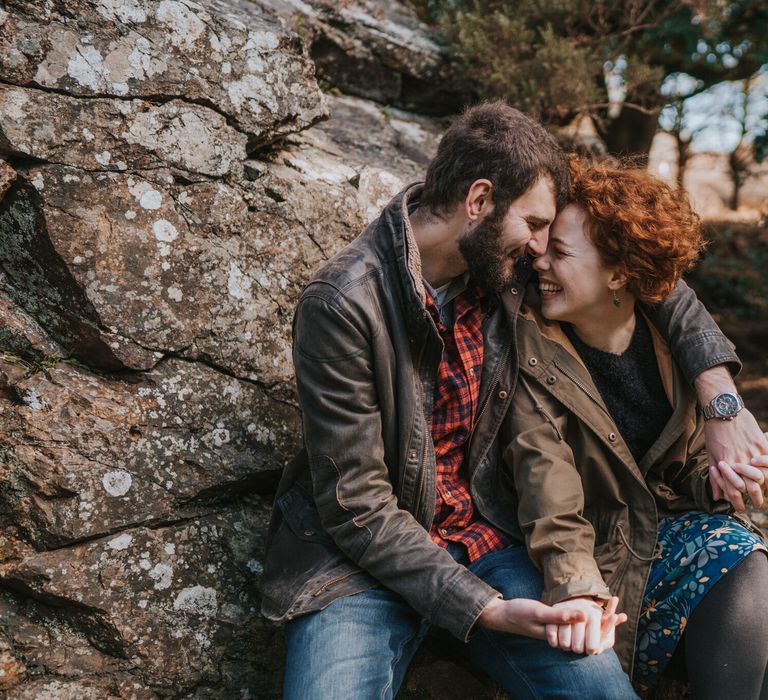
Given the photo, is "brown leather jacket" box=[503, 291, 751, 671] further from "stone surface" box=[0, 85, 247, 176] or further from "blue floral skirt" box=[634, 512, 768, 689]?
"stone surface" box=[0, 85, 247, 176]

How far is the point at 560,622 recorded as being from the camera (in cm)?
233

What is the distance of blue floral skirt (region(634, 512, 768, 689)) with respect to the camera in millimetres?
2645

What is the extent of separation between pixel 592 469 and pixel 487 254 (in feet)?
2.96

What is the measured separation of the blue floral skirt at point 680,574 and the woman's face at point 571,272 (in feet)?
3.00

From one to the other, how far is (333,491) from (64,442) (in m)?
0.99

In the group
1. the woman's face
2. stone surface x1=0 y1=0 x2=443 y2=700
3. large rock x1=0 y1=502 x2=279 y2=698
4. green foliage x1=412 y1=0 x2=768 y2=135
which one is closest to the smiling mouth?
the woman's face

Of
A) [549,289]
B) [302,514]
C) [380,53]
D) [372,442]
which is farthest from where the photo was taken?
[380,53]

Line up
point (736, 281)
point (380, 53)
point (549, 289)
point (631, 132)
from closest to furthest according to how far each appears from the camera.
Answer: point (549, 289), point (380, 53), point (631, 132), point (736, 281)

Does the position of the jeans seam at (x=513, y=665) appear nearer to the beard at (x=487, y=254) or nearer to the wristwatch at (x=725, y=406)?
the wristwatch at (x=725, y=406)

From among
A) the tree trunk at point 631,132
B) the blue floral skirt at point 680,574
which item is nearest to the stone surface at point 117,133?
the blue floral skirt at point 680,574

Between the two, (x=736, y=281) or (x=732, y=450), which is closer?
(x=732, y=450)

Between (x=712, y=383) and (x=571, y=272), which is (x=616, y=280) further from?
(x=712, y=383)

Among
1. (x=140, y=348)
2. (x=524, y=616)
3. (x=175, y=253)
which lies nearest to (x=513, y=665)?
(x=524, y=616)

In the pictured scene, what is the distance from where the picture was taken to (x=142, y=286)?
287 centimetres
